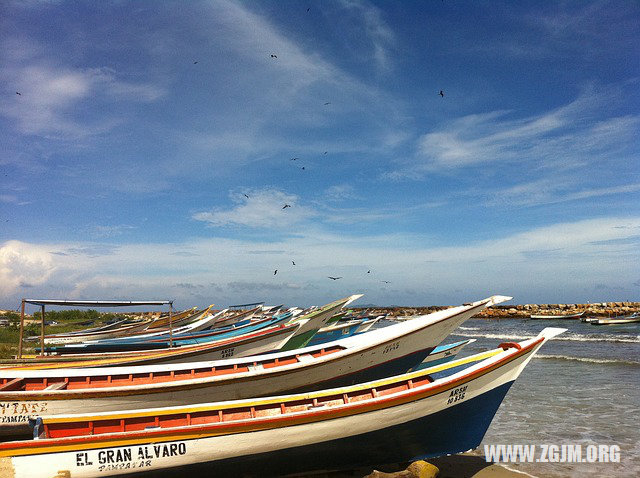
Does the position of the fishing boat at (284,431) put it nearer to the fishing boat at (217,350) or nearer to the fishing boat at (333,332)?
the fishing boat at (217,350)

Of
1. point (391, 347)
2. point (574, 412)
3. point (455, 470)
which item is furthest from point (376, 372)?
point (574, 412)

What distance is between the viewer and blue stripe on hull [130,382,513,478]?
6052 millimetres

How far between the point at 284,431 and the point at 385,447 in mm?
1867

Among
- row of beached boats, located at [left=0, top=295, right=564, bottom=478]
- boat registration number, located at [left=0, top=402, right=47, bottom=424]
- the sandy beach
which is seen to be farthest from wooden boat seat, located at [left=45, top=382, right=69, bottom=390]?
the sandy beach

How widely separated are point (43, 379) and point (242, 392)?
4.79 meters

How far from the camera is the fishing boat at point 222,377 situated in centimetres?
749

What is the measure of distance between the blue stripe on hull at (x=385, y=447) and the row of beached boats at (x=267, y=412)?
0.8 inches

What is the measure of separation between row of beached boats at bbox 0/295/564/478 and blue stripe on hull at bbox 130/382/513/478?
0.07 feet

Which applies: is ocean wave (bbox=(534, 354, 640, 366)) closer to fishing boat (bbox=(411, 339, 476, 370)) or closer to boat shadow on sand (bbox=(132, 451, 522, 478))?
fishing boat (bbox=(411, 339, 476, 370))

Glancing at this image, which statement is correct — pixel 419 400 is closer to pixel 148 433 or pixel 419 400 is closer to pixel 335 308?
pixel 148 433

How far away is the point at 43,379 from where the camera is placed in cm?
908

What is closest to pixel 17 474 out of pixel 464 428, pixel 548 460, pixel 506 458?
pixel 464 428

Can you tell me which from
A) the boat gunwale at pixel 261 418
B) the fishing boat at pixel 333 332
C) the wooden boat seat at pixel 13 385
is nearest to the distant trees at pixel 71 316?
the fishing boat at pixel 333 332

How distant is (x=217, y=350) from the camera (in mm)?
12594
